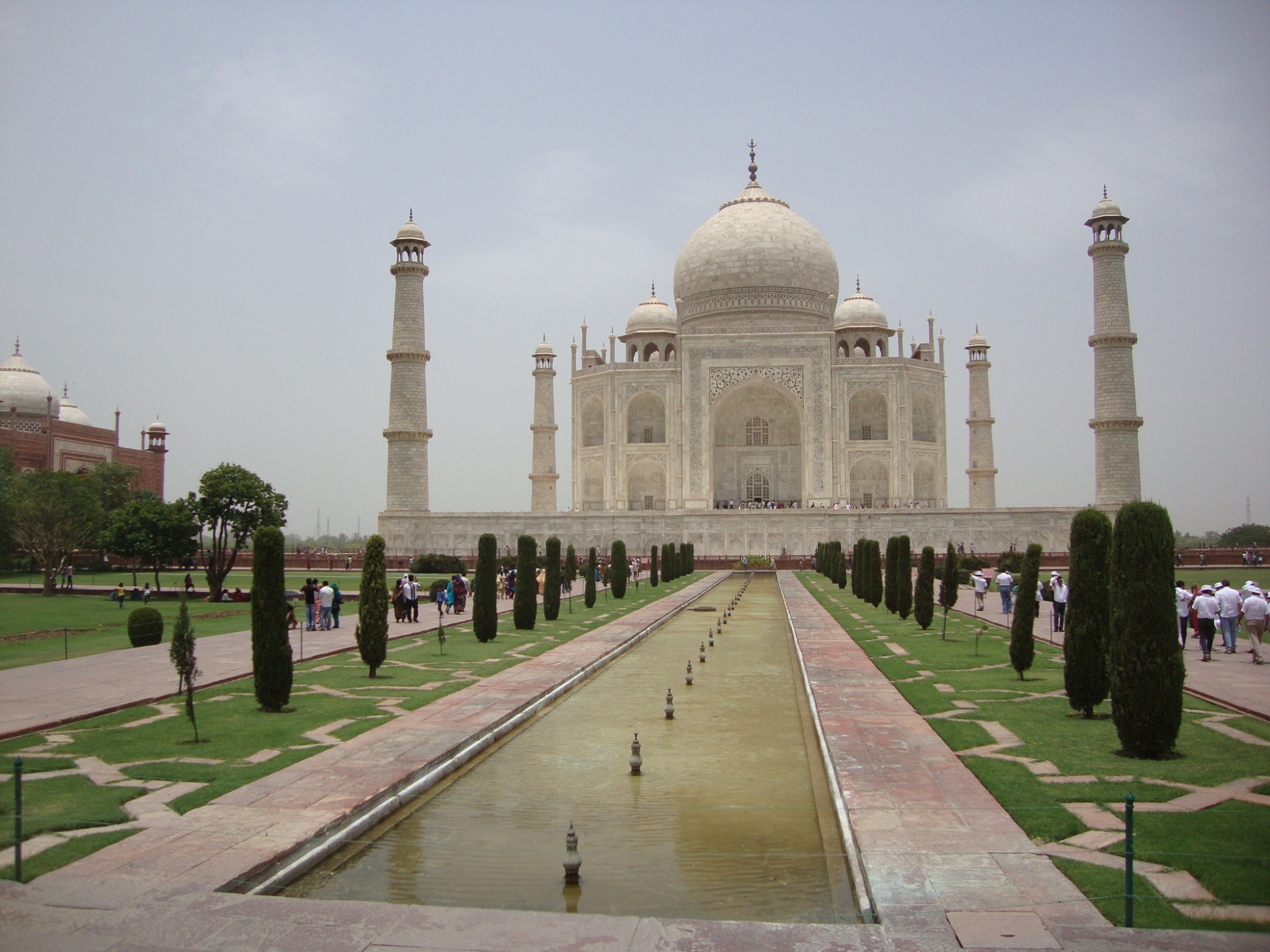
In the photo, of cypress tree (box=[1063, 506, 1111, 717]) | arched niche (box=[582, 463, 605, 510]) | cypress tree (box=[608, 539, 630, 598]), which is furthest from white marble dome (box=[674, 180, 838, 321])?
cypress tree (box=[1063, 506, 1111, 717])

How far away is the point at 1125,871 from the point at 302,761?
4.61 meters

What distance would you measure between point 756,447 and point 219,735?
32.4 meters

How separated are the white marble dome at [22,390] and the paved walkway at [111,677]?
33.0 metres

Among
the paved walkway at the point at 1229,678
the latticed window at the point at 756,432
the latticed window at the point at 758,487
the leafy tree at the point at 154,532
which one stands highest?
the latticed window at the point at 756,432

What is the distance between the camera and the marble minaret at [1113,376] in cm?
2916

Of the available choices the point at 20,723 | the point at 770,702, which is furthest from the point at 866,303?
the point at 20,723

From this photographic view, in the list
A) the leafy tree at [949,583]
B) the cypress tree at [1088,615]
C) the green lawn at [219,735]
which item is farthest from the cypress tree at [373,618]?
the leafy tree at [949,583]

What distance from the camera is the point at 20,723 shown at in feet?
24.2

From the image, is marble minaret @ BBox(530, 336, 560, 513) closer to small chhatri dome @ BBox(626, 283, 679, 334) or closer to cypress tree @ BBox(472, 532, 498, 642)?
small chhatri dome @ BBox(626, 283, 679, 334)

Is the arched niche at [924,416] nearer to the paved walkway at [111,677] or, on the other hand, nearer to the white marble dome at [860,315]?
the white marble dome at [860,315]

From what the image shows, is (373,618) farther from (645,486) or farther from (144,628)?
(645,486)

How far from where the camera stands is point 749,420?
38.8 m

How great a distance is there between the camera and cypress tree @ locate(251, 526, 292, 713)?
26.2ft

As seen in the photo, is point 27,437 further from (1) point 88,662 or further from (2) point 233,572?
(1) point 88,662
